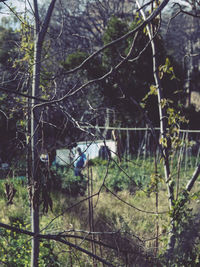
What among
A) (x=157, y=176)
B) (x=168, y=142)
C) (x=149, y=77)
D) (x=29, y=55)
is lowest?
(x=157, y=176)

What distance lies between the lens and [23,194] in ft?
22.2

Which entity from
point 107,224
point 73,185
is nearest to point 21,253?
point 107,224

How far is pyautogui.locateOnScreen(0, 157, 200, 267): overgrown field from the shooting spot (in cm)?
350

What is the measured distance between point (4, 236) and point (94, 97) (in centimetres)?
1012

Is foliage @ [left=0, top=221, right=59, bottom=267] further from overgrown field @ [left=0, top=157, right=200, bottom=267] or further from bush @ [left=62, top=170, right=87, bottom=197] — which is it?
bush @ [left=62, top=170, right=87, bottom=197]

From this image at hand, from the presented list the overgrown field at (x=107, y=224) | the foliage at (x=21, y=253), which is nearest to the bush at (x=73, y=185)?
the overgrown field at (x=107, y=224)

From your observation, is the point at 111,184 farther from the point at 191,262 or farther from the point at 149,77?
the point at 149,77

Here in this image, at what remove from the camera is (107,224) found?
4.91m

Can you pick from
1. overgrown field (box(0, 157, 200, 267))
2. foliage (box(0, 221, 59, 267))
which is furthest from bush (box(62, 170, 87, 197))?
foliage (box(0, 221, 59, 267))

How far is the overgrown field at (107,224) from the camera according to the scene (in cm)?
350

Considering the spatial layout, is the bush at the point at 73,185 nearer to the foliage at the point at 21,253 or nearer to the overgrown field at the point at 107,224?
the overgrown field at the point at 107,224

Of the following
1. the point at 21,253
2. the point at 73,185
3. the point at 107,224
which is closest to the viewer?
the point at 21,253

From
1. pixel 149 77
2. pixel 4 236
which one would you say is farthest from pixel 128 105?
pixel 4 236

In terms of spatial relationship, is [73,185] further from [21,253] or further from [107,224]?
[21,253]
